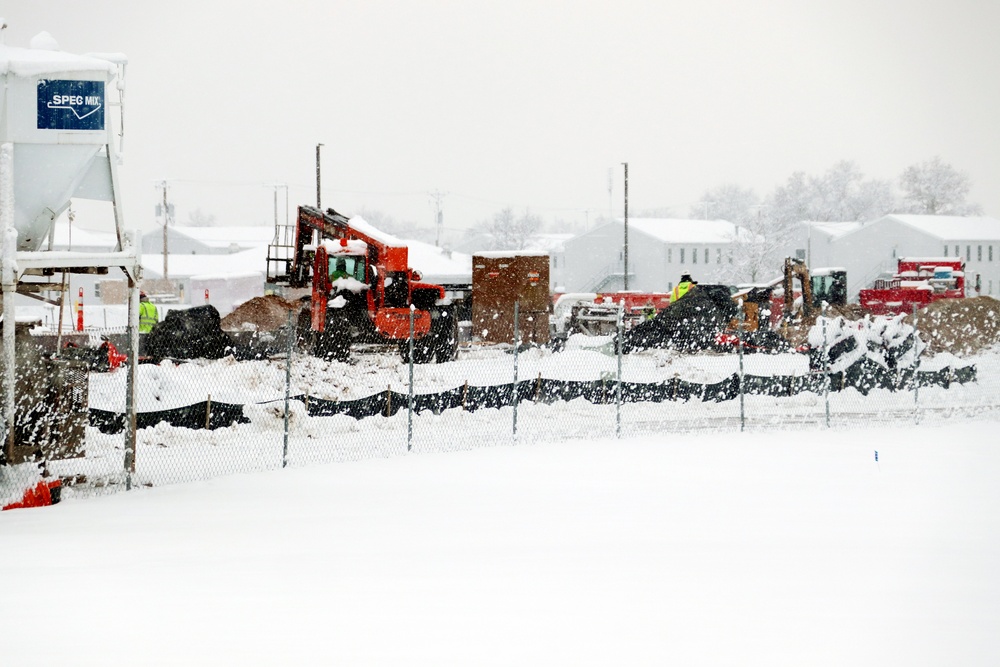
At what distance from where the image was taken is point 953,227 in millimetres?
85812

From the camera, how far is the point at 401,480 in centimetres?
1310

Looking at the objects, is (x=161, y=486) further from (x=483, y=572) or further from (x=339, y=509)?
(x=483, y=572)

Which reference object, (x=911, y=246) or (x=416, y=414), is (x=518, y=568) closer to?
(x=416, y=414)

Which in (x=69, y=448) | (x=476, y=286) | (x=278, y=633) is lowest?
(x=278, y=633)

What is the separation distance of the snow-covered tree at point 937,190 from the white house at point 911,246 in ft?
110

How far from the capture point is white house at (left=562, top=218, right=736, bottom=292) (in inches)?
3526

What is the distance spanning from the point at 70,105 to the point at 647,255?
263 ft

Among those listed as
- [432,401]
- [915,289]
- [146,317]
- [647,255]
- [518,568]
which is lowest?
[518,568]

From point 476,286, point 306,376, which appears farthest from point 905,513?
point 476,286

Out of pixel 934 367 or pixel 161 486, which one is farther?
pixel 934 367

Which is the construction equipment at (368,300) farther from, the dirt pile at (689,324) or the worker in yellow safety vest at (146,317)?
the dirt pile at (689,324)

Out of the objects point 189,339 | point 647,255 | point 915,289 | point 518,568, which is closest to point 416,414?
point 518,568

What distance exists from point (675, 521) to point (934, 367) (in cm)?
1838

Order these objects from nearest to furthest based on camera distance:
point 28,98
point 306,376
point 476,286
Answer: point 28,98 → point 306,376 → point 476,286
